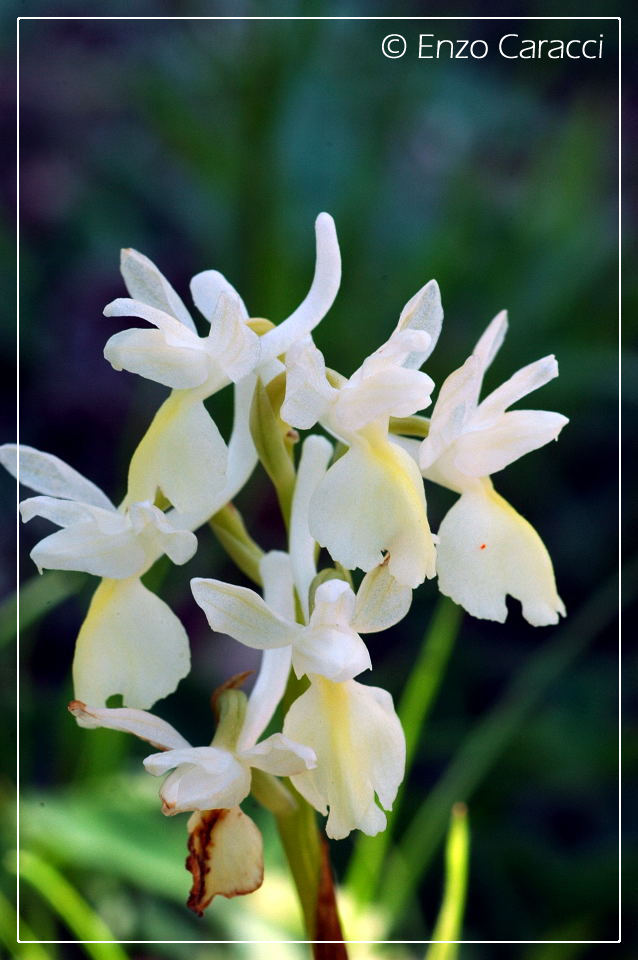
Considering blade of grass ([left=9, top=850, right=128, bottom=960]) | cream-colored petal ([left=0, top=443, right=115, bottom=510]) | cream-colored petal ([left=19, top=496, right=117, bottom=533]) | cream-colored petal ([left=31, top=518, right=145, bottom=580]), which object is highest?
cream-colored petal ([left=0, top=443, right=115, bottom=510])

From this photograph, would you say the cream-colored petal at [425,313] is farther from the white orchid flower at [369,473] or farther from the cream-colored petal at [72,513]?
the cream-colored petal at [72,513]

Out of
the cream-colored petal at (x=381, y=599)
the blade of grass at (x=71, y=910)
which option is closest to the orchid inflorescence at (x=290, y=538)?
the cream-colored petal at (x=381, y=599)

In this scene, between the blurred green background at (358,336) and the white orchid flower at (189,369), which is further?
the blurred green background at (358,336)

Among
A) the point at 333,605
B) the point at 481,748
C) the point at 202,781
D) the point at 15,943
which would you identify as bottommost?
the point at 15,943

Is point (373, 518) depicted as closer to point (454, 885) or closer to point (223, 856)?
point (223, 856)

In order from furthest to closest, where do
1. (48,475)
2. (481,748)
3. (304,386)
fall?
1. (481,748)
2. (48,475)
3. (304,386)

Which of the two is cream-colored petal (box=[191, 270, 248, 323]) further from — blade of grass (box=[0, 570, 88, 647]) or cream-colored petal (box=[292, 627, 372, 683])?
blade of grass (box=[0, 570, 88, 647])

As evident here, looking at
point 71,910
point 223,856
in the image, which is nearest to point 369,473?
point 223,856

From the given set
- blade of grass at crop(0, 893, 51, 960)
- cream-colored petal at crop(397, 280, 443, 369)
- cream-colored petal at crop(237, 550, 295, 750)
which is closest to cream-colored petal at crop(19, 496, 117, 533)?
cream-colored petal at crop(237, 550, 295, 750)
